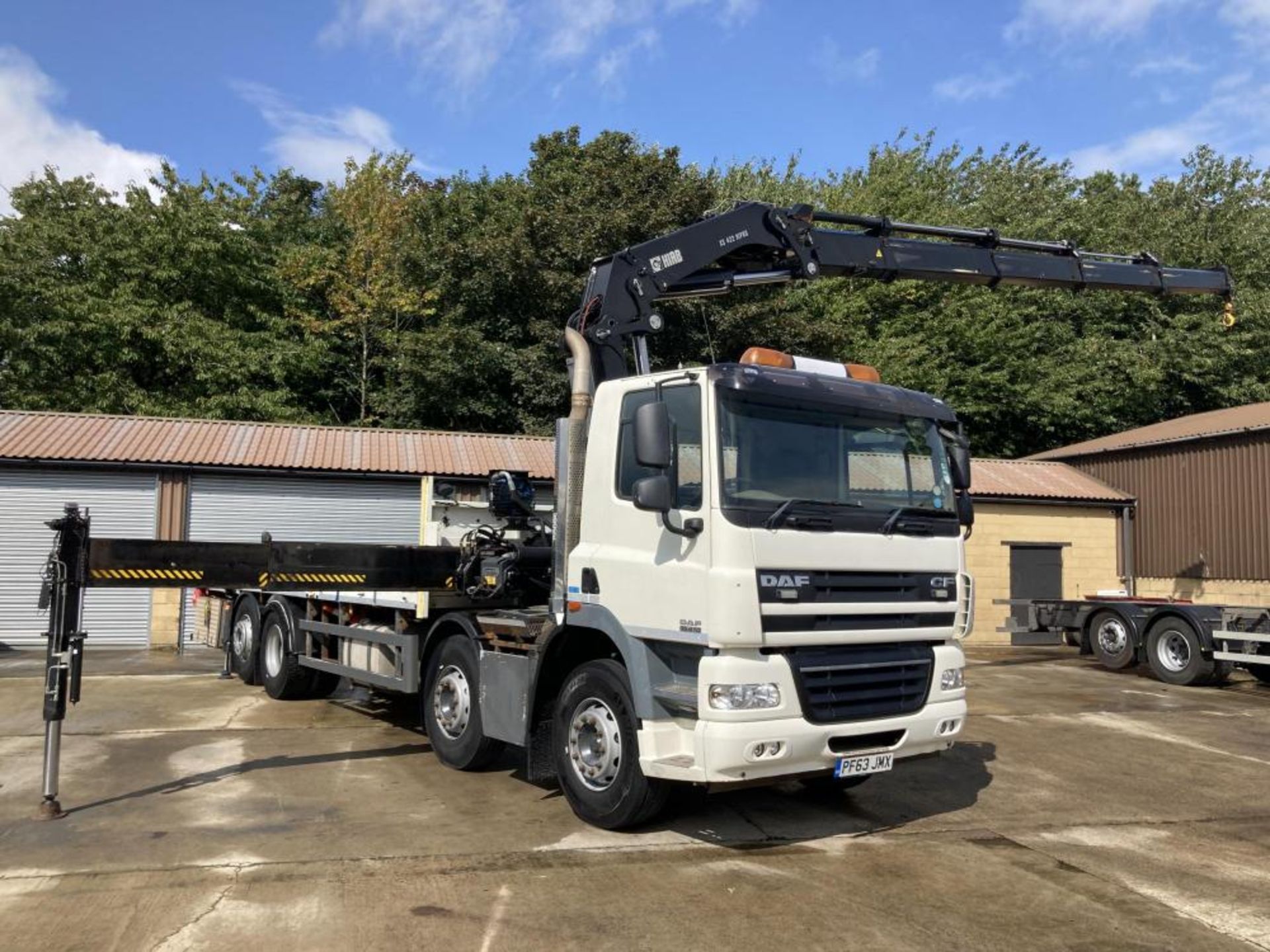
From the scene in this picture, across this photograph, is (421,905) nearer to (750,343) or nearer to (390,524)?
(390,524)

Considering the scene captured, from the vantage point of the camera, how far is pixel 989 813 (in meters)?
6.95

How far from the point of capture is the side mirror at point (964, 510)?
6.61 metres

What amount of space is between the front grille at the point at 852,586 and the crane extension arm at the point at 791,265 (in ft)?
7.70

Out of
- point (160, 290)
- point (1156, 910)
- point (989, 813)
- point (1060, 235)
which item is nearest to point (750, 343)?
point (1060, 235)

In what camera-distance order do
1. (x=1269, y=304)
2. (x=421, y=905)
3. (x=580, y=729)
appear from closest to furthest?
(x=421, y=905) < (x=580, y=729) < (x=1269, y=304)

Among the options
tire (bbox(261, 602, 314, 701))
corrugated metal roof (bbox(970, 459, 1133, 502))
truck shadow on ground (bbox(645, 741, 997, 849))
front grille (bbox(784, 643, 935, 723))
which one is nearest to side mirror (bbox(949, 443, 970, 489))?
front grille (bbox(784, 643, 935, 723))

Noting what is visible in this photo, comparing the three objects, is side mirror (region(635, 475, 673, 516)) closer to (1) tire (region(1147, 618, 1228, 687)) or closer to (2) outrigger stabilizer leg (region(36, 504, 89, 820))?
(2) outrigger stabilizer leg (region(36, 504, 89, 820))

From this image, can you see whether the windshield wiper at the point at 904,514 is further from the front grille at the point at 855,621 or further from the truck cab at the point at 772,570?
the front grille at the point at 855,621

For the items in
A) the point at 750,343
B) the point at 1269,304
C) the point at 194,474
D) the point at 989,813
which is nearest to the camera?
the point at 989,813

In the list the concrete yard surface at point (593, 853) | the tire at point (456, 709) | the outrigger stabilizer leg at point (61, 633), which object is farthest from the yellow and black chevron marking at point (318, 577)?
the concrete yard surface at point (593, 853)

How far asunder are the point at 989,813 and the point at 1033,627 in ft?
33.7

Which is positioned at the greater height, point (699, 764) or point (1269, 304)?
point (1269, 304)

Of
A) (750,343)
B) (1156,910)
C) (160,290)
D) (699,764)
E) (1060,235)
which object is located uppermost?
(1060,235)

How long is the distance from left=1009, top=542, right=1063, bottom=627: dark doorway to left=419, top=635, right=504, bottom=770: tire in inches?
685
